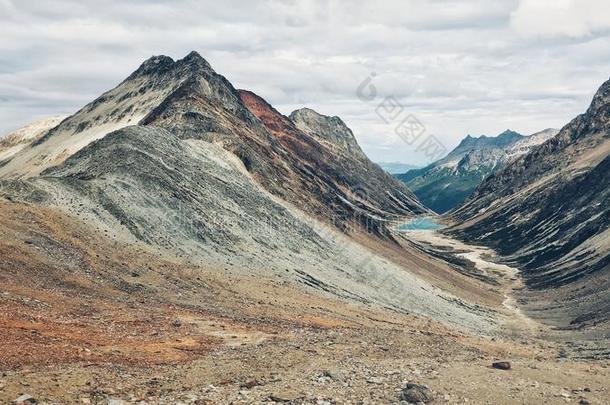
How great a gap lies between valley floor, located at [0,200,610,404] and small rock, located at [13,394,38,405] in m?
0.25

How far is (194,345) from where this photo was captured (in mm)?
27312

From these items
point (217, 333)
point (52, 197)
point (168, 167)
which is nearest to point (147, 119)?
point (168, 167)

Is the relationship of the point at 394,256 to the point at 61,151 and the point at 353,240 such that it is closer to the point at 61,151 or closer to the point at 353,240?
the point at 353,240

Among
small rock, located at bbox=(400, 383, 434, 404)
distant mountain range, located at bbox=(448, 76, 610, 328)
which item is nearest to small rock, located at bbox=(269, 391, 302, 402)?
small rock, located at bbox=(400, 383, 434, 404)

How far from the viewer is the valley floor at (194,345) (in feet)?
68.2

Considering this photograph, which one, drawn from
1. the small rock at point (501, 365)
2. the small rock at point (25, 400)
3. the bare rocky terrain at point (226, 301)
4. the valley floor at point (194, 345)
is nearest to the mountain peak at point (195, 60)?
the bare rocky terrain at point (226, 301)

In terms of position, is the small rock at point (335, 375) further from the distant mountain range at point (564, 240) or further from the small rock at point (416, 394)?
the distant mountain range at point (564, 240)

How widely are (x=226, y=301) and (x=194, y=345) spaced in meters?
13.3

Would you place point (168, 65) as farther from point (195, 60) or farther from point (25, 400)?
point (25, 400)

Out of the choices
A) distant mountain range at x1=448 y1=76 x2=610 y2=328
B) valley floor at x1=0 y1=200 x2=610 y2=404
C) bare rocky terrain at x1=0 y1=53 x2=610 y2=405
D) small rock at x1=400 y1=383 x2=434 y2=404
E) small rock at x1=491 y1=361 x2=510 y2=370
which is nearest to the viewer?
valley floor at x1=0 y1=200 x2=610 y2=404

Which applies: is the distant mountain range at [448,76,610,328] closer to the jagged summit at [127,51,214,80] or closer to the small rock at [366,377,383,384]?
the small rock at [366,377,383,384]

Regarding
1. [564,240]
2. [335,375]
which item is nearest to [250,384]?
[335,375]

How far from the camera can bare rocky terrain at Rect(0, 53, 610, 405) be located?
22.3 m

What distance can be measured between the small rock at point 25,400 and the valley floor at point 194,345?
0.25m
